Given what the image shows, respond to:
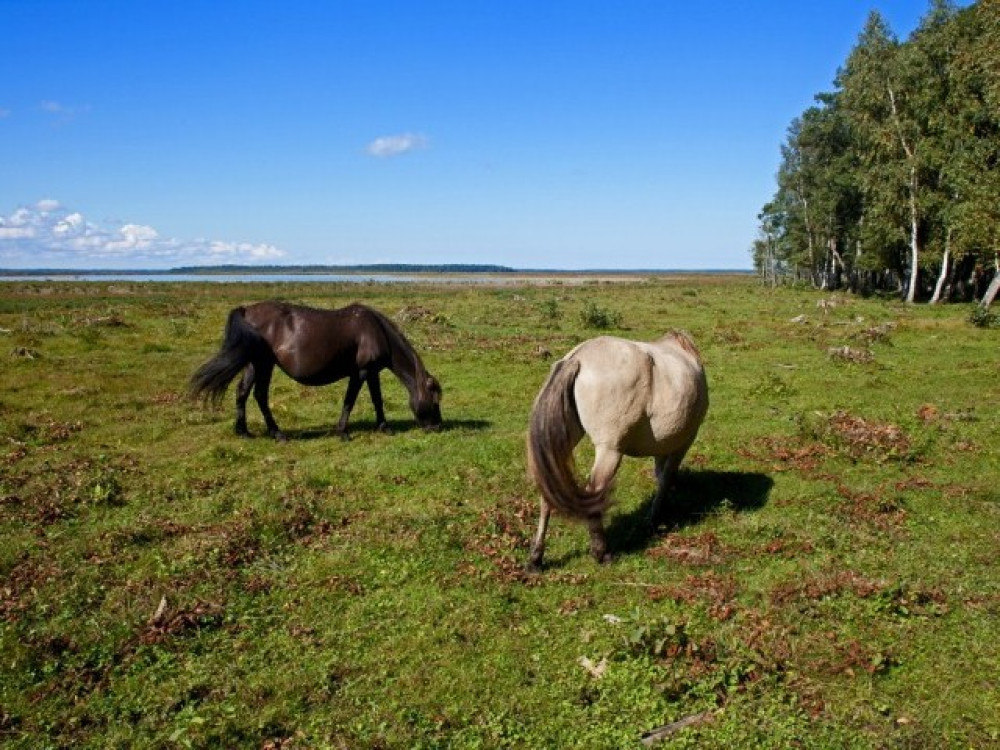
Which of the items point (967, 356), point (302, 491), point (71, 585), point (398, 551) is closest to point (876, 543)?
point (398, 551)

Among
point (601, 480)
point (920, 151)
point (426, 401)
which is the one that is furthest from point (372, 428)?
point (920, 151)

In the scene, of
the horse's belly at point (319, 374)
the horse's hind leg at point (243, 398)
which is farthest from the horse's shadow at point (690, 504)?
the horse's hind leg at point (243, 398)

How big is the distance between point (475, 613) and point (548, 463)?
161cm

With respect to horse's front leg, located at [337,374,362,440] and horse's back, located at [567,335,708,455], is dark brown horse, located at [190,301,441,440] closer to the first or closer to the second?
horse's front leg, located at [337,374,362,440]

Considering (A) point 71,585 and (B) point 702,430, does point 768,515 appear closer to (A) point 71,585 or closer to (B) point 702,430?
(B) point 702,430

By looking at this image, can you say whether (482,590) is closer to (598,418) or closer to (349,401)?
(598,418)

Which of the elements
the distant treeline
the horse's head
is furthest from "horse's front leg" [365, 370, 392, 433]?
the distant treeline

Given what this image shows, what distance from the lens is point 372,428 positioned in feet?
45.1

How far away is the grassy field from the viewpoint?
5039 mm

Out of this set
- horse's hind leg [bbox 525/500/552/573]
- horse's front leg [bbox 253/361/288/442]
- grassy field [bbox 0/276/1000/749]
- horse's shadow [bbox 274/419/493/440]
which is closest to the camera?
grassy field [bbox 0/276/1000/749]

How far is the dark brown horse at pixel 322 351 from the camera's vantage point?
1257 cm

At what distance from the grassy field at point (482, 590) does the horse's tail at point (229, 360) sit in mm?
1076

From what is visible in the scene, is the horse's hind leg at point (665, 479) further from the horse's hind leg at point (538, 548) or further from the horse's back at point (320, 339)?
the horse's back at point (320, 339)

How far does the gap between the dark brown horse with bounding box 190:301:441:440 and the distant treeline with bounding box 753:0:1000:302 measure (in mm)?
28093
